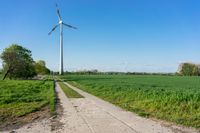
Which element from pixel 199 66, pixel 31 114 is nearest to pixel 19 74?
pixel 31 114

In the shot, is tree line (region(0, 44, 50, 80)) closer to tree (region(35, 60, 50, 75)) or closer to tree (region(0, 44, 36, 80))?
tree (region(0, 44, 36, 80))

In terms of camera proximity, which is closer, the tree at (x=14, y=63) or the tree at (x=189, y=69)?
the tree at (x=14, y=63)

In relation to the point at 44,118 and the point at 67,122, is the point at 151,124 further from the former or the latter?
the point at 44,118

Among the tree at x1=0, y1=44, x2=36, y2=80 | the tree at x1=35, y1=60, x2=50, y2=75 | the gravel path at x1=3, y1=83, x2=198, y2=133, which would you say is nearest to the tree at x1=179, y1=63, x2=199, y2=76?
the tree at x1=35, y1=60, x2=50, y2=75

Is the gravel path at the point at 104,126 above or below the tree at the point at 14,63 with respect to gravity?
below

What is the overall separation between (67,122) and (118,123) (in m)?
1.99

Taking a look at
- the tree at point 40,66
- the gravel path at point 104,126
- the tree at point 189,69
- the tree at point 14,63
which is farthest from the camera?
the tree at point 189,69

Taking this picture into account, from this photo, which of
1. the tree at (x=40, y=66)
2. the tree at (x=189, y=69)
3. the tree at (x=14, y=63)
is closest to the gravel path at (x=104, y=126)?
the tree at (x=14, y=63)

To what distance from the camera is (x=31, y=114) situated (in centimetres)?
1230

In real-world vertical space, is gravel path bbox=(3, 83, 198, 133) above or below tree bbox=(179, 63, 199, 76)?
below

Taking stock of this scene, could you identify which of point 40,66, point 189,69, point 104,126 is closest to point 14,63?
point 40,66

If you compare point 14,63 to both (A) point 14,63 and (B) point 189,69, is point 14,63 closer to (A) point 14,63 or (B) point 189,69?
(A) point 14,63

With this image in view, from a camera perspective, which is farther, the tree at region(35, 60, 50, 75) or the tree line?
the tree at region(35, 60, 50, 75)

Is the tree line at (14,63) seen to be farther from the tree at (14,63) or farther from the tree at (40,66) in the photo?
the tree at (40,66)
